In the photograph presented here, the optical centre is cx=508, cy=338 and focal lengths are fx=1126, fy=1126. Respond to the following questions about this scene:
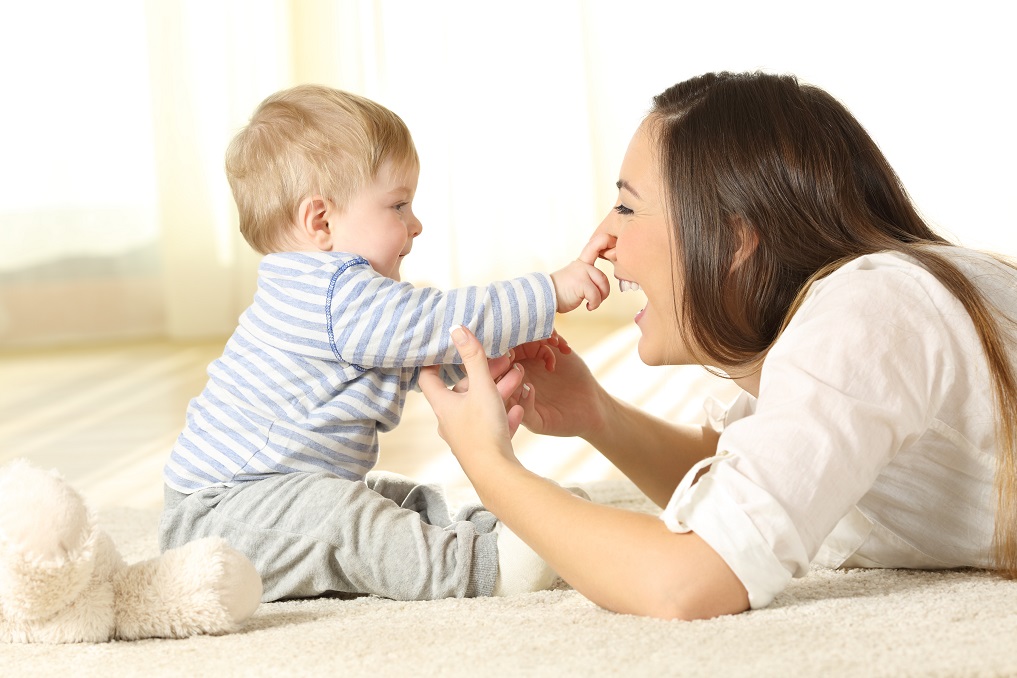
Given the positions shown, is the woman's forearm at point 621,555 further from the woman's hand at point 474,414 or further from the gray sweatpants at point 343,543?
the gray sweatpants at point 343,543

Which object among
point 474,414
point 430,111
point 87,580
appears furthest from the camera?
point 430,111

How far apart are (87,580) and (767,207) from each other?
0.75 metres

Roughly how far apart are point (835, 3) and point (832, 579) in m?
3.61

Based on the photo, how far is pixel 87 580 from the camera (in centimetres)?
104

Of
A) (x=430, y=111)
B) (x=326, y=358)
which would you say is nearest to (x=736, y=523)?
(x=326, y=358)

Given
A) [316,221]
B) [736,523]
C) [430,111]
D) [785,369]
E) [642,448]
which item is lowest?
[642,448]

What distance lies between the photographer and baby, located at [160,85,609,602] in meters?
1.24

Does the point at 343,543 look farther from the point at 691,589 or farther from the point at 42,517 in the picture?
the point at 691,589

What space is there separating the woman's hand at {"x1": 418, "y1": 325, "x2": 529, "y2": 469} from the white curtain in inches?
132

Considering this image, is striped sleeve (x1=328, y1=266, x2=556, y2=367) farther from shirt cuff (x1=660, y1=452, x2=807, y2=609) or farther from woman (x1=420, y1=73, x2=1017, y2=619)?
shirt cuff (x1=660, y1=452, x2=807, y2=609)

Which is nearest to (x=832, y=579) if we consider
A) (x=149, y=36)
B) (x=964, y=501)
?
(x=964, y=501)

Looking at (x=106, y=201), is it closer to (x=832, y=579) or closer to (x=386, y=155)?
(x=386, y=155)

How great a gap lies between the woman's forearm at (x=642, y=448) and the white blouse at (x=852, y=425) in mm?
435

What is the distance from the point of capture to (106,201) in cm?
452
